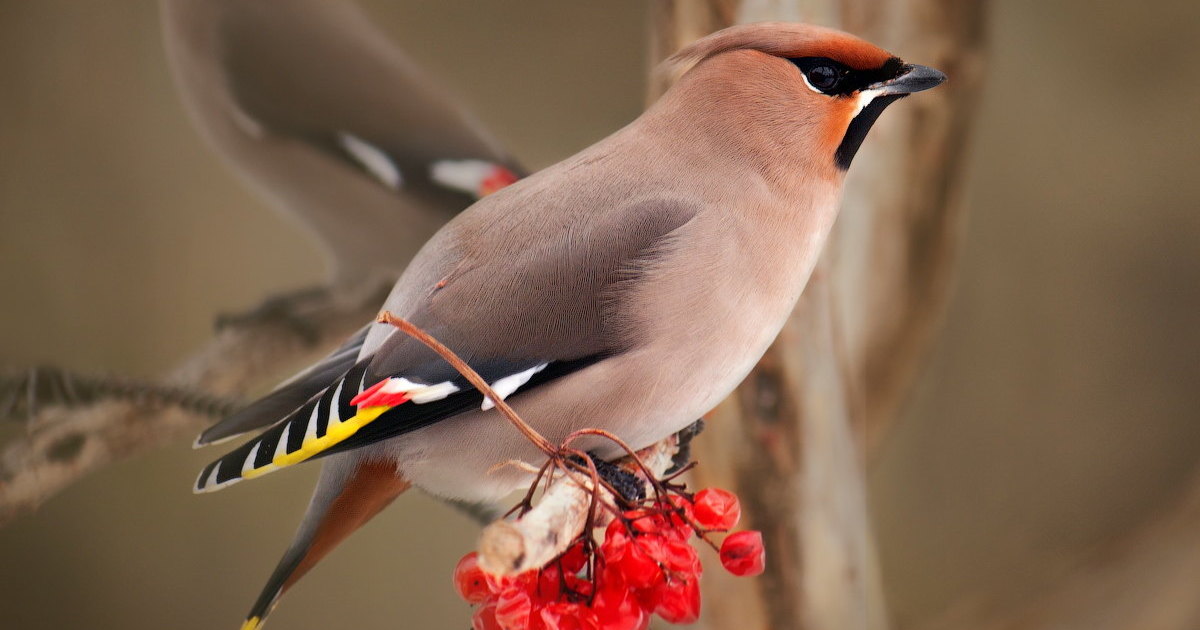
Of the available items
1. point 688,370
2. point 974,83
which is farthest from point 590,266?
point 974,83

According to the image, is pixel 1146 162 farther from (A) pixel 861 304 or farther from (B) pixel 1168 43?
(A) pixel 861 304

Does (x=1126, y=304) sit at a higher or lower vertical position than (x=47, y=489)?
lower

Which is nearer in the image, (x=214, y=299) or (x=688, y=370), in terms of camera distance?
(x=688, y=370)

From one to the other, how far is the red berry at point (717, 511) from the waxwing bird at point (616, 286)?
0.33 feet

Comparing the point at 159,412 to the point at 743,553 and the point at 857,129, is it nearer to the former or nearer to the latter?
the point at 743,553

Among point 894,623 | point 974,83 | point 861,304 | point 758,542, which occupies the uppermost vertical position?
point 974,83

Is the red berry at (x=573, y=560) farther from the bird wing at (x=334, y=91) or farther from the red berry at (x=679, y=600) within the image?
the bird wing at (x=334, y=91)

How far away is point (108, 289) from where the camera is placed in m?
1.46

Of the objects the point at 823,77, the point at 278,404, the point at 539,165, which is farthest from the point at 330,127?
the point at 823,77

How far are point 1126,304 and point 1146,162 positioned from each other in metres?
0.30

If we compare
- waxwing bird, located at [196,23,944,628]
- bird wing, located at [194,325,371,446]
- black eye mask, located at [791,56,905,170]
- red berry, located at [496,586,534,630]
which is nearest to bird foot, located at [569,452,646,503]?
waxwing bird, located at [196,23,944,628]

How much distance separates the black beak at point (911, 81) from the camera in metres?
0.98

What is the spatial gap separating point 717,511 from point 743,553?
50 millimetres

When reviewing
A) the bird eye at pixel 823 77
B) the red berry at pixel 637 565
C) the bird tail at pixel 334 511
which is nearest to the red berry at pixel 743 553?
the red berry at pixel 637 565
